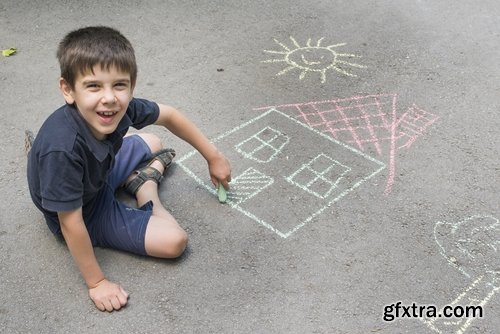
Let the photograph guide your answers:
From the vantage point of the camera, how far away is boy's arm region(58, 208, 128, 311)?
72.7 inches

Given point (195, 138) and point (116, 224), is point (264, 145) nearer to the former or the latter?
point (195, 138)

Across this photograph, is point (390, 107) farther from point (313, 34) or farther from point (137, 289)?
point (137, 289)

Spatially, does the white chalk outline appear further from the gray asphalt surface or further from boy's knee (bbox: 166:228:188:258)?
boy's knee (bbox: 166:228:188:258)

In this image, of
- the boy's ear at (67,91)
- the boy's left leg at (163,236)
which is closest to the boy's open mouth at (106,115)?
the boy's ear at (67,91)

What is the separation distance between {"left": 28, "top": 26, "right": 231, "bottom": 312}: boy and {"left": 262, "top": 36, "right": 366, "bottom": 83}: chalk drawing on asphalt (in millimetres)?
1190

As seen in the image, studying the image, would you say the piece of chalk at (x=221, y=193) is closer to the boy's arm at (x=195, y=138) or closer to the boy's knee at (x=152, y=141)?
the boy's arm at (x=195, y=138)

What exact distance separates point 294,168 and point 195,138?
511mm

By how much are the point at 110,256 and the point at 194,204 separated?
42 cm

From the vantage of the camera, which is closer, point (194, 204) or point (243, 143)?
point (194, 204)

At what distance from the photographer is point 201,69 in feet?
10.7

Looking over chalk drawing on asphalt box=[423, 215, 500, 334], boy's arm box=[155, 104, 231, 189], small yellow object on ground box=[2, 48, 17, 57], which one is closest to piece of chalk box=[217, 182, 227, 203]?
boy's arm box=[155, 104, 231, 189]

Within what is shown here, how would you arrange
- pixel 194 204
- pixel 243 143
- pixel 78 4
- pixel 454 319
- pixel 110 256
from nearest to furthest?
pixel 454 319
pixel 110 256
pixel 194 204
pixel 243 143
pixel 78 4

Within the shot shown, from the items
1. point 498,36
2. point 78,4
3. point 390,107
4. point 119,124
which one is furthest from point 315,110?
point 78,4

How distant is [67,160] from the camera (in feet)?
5.80
